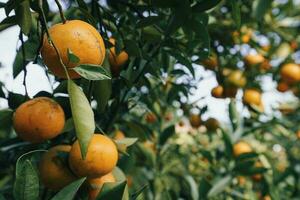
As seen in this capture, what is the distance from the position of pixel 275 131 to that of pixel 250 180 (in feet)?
0.96

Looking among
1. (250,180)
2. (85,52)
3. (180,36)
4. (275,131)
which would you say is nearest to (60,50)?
(85,52)

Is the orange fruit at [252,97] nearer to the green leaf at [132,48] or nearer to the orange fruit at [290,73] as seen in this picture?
the orange fruit at [290,73]

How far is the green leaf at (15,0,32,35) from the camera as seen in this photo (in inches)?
29.3

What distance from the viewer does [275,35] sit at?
230cm

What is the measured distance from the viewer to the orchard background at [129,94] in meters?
0.70

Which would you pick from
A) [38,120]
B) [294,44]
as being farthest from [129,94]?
[294,44]

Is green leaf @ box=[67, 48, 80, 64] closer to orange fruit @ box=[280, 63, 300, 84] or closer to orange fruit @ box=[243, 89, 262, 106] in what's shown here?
orange fruit @ box=[243, 89, 262, 106]

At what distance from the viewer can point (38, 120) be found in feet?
2.55

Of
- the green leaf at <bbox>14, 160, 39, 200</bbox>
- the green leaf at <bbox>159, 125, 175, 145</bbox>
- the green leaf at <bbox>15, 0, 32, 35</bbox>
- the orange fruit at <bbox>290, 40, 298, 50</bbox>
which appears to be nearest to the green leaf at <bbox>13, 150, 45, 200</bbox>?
the green leaf at <bbox>14, 160, 39, 200</bbox>

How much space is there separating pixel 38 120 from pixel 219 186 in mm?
974

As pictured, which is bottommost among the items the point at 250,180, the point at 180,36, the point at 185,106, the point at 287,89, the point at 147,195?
the point at 250,180

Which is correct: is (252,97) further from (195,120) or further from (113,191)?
(113,191)

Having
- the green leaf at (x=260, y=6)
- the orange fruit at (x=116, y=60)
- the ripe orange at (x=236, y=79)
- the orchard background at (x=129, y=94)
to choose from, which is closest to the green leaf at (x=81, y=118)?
the orchard background at (x=129, y=94)

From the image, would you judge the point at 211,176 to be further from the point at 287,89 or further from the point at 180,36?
the point at 180,36
